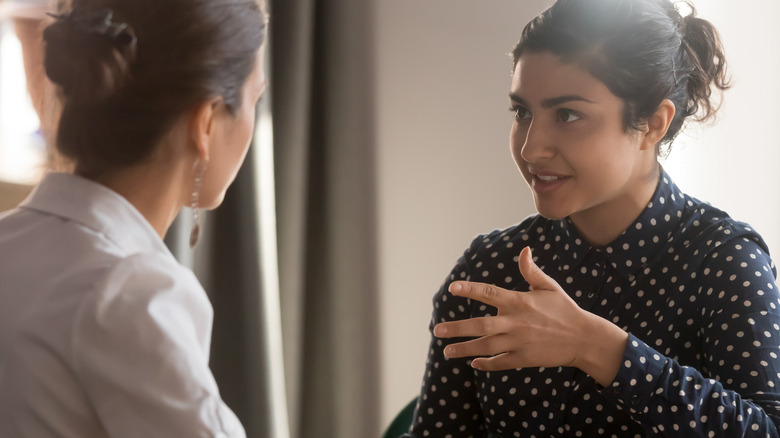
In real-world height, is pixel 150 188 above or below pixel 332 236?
above

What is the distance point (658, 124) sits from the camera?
1.26 m

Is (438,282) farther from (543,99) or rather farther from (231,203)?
(543,99)

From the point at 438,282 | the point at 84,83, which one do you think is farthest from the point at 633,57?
the point at 438,282

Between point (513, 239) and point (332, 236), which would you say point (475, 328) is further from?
point (332, 236)

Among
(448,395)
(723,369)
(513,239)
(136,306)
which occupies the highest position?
(136,306)

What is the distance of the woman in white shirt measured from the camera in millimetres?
707

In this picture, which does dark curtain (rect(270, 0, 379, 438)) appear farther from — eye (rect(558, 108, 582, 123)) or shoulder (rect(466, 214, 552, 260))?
eye (rect(558, 108, 582, 123))

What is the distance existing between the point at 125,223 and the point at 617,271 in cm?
80

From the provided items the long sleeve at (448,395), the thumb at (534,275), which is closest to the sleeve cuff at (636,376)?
the thumb at (534,275)

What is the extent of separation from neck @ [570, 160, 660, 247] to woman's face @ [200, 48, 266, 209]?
0.63 m

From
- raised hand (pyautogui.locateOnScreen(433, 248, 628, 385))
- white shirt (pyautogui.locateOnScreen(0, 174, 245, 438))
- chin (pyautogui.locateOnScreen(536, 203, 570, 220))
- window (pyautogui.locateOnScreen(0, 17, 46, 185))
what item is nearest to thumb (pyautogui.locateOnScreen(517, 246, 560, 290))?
raised hand (pyautogui.locateOnScreen(433, 248, 628, 385))

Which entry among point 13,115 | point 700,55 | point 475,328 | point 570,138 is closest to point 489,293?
point 475,328

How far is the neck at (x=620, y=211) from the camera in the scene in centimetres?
129

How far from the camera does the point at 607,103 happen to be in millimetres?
1214
